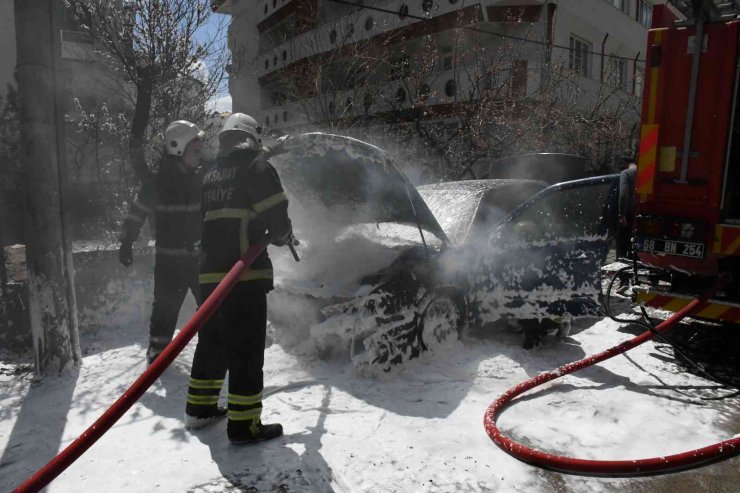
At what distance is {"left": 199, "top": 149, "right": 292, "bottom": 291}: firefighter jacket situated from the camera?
9.45 ft

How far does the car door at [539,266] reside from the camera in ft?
14.5

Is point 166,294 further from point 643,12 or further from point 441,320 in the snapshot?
point 643,12

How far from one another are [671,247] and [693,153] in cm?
78

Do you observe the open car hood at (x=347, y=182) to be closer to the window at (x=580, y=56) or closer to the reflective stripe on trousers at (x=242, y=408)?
the reflective stripe on trousers at (x=242, y=408)

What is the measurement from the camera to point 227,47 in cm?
869

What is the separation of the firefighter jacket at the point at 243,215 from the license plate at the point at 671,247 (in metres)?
3.22

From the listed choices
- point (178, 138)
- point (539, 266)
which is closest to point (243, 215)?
point (178, 138)

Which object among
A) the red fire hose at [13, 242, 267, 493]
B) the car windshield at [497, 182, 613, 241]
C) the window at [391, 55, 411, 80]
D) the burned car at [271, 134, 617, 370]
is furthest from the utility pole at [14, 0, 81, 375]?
the window at [391, 55, 411, 80]

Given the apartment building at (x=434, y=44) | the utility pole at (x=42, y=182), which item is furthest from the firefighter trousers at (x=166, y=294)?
the apartment building at (x=434, y=44)

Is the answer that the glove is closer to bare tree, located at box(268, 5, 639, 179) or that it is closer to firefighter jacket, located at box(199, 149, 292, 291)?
firefighter jacket, located at box(199, 149, 292, 291)

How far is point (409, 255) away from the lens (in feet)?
12.9

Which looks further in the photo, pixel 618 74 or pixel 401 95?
pixel 618 74

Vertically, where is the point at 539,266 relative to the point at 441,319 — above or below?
above

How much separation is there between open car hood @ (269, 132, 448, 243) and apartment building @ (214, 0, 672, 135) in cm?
563
